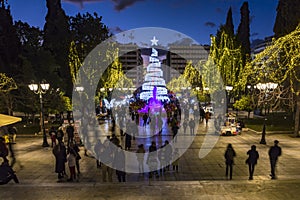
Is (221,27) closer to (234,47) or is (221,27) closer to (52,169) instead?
(234,47)

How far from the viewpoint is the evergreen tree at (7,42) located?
36.8 metres

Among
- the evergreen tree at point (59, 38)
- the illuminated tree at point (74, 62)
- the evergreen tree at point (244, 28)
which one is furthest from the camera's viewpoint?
the evergreen tree at point (244, 28)

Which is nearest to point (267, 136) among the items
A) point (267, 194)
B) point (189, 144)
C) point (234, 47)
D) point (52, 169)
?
point (189, 144)

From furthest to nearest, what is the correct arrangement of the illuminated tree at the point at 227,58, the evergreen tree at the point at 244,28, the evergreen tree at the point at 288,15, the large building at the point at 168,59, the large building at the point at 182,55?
1. the large building at the point at 182,55
2. the large building at the point at 168,59
3. the evergreen tree at the point at 244,28
4. the illuminated tree at the point at 227,58
5. the evergreen tree at the point at 288,15

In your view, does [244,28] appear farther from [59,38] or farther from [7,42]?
[7,42]

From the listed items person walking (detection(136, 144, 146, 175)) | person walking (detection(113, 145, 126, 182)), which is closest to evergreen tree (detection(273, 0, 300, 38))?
person walking (detection(136, 144, 146, 175))

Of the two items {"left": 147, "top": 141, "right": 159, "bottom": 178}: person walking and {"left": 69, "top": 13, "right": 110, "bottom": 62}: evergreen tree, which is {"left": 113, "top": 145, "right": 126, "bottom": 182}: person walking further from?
{"left": 69, "top": 13, "right": 110, "bottom": 62}: evergreen tree

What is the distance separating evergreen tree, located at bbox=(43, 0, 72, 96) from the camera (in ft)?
125

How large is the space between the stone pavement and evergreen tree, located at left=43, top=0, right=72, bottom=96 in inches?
895

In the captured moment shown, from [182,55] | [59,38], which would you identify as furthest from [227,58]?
[182,55]

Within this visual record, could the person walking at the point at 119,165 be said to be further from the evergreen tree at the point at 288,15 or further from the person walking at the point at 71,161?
the evergreen tree at the point at 288,15

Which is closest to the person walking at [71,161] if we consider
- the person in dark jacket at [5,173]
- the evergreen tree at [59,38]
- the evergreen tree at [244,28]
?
the person in dark jacket at [5,173]

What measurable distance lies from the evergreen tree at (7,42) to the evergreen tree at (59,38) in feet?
13.4

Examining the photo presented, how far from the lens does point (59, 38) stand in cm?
4094
